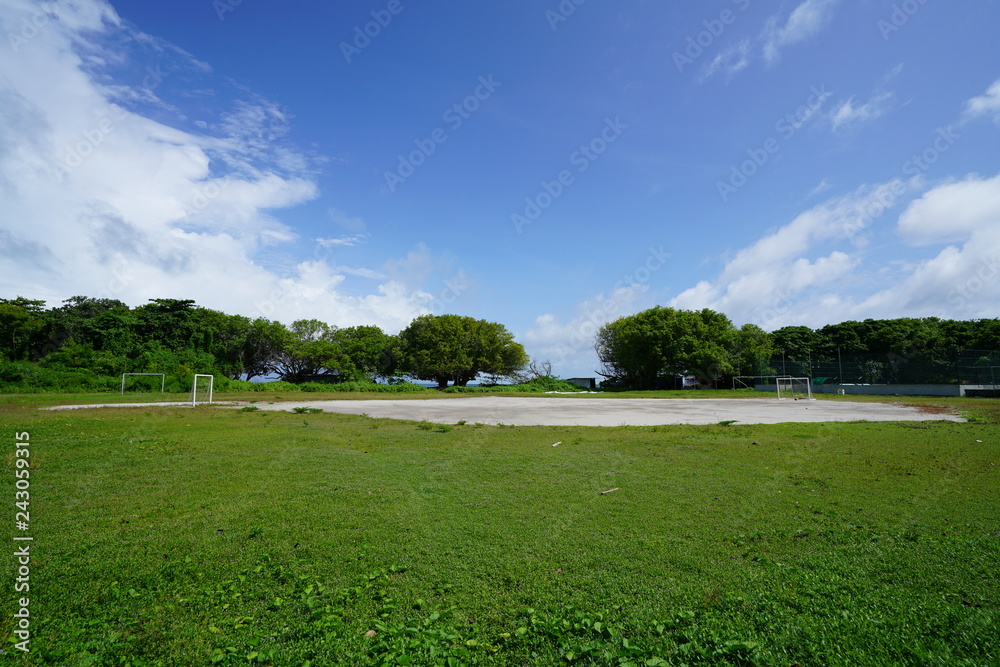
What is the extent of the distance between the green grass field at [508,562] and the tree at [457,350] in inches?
1837

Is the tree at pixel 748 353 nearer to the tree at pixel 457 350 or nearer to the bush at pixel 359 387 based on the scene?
the tree at pixel 457 350

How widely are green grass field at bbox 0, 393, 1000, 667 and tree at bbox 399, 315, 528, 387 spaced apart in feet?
153

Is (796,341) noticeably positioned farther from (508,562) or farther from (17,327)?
(17,327)

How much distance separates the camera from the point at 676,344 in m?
47.4

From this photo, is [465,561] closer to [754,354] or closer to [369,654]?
[369,654]

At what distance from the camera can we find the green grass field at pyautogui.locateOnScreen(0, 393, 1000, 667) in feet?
9.57

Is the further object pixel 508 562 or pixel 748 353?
pixel 748 353

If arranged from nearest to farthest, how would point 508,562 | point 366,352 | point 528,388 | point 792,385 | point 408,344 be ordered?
point 508,562 → point 792,385 → point 528,388 → point 366,352 → point 408,344

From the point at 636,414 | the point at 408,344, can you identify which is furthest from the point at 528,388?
the point at 636,414

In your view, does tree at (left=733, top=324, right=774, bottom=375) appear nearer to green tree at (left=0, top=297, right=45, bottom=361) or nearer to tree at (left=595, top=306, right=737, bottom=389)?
tree at (left=595, top=306, right=737, bottom=389)

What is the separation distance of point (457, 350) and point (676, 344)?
23.3 meters

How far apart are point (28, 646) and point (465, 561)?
9.16 feet

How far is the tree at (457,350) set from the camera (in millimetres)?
54625

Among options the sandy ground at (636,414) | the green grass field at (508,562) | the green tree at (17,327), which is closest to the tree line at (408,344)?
the green tree at (17,327)
